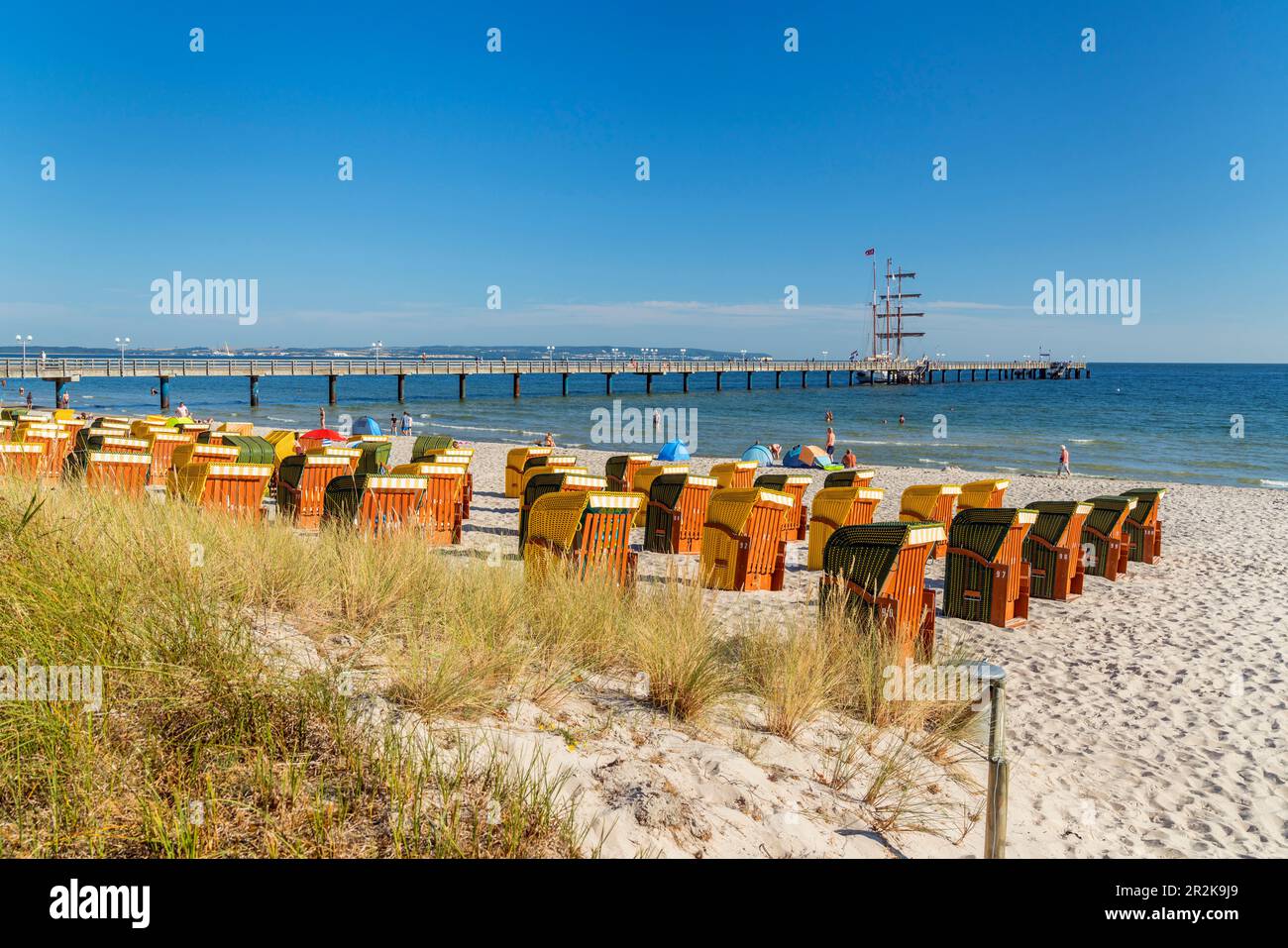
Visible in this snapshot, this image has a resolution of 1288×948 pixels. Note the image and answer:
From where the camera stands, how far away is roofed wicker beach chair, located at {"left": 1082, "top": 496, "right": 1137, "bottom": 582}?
31.6 feet

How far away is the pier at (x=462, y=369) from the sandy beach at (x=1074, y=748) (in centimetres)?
4538

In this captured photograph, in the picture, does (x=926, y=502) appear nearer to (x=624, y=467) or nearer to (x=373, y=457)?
(x=624, y=467)

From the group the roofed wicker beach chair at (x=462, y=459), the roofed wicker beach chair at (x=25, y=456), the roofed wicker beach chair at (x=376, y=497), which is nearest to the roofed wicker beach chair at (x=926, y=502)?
the roofed wicker beach chair at (x=462, y=459)

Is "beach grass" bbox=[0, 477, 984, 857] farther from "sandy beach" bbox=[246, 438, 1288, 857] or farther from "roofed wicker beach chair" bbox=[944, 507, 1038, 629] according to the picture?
"roofed wicker beach chair" bbox=[944, 507, 1038, 629]

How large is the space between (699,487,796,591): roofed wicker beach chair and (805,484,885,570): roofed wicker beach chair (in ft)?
4.19

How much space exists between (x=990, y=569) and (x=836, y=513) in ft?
7.49

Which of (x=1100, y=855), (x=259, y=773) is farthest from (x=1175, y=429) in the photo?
(x=259, y=773)

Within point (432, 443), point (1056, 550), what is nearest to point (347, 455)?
point (432, 443)

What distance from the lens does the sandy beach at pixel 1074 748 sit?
125 inches

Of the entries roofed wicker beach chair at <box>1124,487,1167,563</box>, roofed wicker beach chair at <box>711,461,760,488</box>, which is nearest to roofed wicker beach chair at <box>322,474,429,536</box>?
roofed wicker beach chair at <box>711,461,760,488</box>

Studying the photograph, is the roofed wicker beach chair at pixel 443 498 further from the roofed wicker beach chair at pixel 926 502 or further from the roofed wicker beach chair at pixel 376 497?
the roofed wicker beach chair at pixel 926 502

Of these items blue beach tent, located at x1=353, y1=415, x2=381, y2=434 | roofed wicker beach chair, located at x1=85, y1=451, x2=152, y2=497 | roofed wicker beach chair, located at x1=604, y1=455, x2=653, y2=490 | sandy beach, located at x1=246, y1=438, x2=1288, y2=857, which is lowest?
sandy beach, located at x1=246, y1=438, x2=1288, y2=857

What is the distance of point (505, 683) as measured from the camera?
12.3ft
